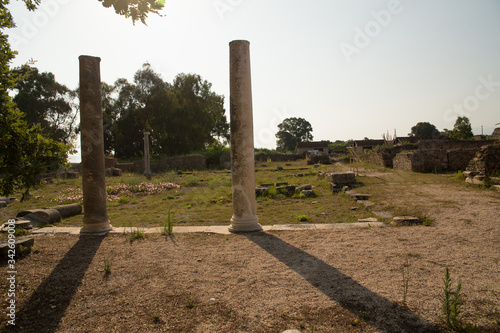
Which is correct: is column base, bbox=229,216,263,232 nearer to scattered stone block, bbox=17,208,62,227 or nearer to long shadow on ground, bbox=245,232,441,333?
long shadow on ground, bbox=245,232,441,333

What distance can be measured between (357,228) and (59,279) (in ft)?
16.6

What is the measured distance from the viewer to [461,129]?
4497cm

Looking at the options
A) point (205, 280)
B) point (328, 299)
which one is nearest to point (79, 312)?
point (205, 280)

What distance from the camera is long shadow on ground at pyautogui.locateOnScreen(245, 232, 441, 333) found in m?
2.92

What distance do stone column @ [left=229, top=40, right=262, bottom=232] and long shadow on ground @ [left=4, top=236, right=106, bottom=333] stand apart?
2844 mm

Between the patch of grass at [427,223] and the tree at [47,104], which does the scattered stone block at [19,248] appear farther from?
the tree at [47,104]

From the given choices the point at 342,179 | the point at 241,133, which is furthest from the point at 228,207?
the point at 342,179

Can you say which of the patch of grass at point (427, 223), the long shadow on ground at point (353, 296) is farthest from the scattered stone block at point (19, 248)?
the patch of grass at point (427, 223)

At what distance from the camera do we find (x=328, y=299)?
3453 millimetres

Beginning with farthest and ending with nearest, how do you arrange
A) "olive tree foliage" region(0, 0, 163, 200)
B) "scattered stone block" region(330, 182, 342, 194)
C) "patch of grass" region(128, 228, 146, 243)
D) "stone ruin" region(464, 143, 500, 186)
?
"scattered stone block" region(330, 182, 342, 194), "stone ruin" region(464, 143, 500, 186), "patch of grass" region(128, 228, 146, 243), "olive tree foliage" region(0, 0, 163, 200)

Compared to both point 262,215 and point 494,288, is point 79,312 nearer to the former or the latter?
point 494,288

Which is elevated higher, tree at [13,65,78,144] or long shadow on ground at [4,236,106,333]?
tree at [13,65,78,144]

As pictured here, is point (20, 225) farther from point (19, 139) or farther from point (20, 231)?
point (19, 139)

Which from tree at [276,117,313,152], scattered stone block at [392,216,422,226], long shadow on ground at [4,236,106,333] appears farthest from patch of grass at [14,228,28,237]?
tree at [276,117,313,152]
